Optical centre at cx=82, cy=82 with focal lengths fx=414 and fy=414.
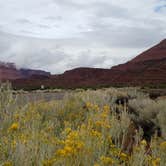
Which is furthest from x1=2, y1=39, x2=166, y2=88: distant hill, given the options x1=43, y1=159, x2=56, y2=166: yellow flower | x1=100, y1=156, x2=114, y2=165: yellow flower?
x1=43, y1=159, x2=56, y2=166: yellow flower

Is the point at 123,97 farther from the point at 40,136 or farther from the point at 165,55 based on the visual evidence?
the point at 165,55

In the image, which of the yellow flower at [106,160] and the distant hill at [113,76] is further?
the distant hill at [113,76]

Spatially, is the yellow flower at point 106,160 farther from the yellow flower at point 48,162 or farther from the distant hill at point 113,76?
the distant hill at point 113,76

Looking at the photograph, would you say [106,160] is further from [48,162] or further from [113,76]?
[113,76]

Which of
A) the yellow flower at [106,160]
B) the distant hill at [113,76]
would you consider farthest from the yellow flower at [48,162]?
the distant hill at [113,76]

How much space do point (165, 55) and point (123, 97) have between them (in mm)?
64919

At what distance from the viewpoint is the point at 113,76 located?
7025 cm

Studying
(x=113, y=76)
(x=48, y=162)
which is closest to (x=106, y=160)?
(x=48, y=162)

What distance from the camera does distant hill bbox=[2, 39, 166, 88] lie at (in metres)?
62.5

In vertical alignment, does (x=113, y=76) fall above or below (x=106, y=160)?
above

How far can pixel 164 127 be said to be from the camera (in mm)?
8469

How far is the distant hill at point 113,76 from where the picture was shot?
6250 cm

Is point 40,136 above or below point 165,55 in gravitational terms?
below

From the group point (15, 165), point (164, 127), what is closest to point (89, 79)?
point (164, 127)
